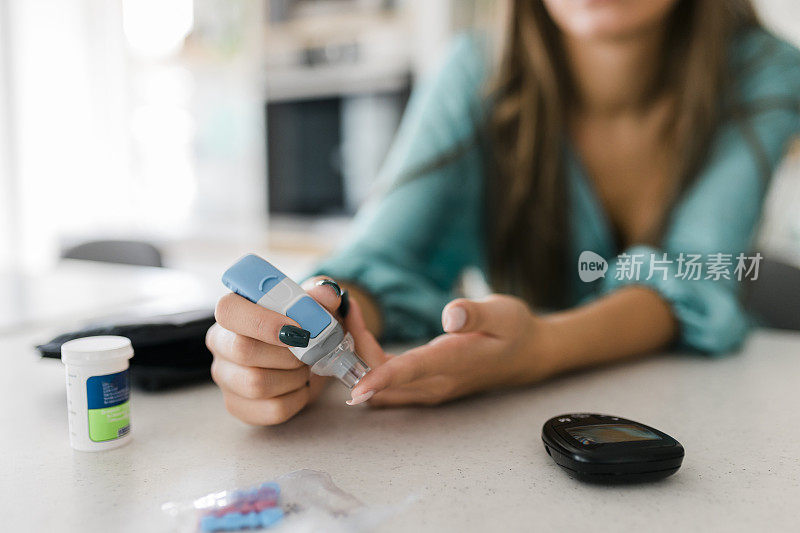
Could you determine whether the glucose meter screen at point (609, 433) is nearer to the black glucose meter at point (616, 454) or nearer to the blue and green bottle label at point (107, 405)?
the black glucose meter at point (616, 454)

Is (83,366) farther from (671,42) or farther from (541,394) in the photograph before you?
(671,42)

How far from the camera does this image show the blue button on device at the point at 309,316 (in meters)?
0.44

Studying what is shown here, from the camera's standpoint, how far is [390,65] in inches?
90.0

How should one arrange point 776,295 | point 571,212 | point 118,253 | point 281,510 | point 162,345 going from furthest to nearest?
point 118,253
point 571,212
point 776,295
point 162,345
point 281,510

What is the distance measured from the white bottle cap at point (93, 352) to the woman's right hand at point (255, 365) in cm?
7

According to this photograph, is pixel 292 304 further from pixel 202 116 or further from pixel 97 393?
pixel 202 116

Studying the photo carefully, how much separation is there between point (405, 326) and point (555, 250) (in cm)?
37

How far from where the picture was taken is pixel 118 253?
1.54 m

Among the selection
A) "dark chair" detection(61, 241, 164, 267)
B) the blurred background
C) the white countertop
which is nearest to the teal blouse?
the white countertop

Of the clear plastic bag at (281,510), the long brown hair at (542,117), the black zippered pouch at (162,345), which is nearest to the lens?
the clear plastic bag at (281,510)

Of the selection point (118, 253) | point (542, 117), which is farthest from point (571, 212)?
point (118, 253)

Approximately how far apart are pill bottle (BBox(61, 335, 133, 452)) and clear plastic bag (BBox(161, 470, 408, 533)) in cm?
12

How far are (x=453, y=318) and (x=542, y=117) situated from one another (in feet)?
1.96

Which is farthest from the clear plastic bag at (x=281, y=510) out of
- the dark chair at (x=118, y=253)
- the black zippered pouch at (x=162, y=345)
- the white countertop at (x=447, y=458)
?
the dark chair at (x=118, y=253)
